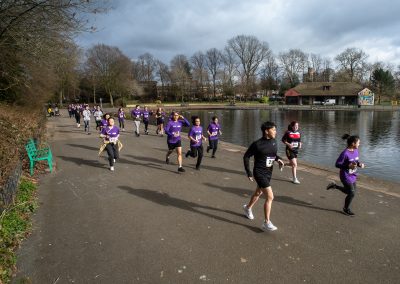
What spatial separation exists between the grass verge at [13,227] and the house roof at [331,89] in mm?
78904

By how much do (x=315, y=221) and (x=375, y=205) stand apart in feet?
5.77

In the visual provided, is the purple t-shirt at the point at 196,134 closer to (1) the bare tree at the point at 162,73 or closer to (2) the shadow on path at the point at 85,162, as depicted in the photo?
(2) the shadow on path at the point at 85,162

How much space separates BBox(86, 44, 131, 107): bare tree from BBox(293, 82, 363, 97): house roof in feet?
144

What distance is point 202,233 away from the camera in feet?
17.2

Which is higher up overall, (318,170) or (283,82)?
(283,82)

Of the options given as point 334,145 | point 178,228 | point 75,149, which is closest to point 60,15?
point 75,149

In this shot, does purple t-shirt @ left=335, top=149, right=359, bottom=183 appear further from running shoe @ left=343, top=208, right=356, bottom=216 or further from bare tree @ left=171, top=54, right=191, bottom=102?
bare tree @ left=171, top=54, right=191, bottom=102

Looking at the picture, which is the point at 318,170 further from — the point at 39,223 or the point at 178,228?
the point at 39,223

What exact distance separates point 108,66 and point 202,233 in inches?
2862

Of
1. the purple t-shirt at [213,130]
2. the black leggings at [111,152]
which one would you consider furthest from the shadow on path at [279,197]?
the purple t-shirt at [213,130]

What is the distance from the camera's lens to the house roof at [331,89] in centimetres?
7488

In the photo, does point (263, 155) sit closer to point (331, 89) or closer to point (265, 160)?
point (265, 160)

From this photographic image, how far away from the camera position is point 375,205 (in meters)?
6.54

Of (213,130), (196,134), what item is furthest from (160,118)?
(196,134)
